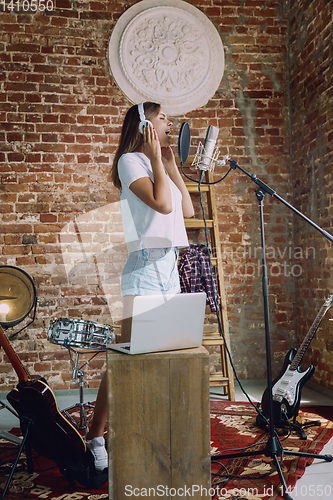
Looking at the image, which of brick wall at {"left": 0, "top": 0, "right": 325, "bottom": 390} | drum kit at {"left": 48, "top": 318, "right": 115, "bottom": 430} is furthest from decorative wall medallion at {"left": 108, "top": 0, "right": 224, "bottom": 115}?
drum kit at {"left": 48, "top": 318, "right": 115, "bottom": 430}

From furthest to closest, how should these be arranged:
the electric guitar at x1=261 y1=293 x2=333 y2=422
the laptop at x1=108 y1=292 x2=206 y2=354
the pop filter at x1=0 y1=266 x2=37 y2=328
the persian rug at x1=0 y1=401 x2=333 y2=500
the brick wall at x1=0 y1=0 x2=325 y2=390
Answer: the brick wall at x1=0 y1=0 x2=325 y2=390 < the pop filter at x1=0 y1=266 x2=37 y2=328 < the electric guitar at x1=261 y1=293 x2=333 y2=422 < the persian rug at x1=0 y1=401 x2=333 y2=500 < the laptop at x1=108 y1=292 x2=206 y2=354

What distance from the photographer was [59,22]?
3377mm

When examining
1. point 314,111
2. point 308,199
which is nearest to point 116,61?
point 314,111

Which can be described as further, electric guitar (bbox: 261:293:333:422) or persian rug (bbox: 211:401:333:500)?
electric guitar (bbox: 261:293:333:422)

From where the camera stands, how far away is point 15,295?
2586 mm

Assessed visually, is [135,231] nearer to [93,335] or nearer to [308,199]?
[93,335]

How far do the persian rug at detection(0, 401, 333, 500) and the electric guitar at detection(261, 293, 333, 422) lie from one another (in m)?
0.13

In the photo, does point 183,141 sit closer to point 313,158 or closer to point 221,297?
point 221,297

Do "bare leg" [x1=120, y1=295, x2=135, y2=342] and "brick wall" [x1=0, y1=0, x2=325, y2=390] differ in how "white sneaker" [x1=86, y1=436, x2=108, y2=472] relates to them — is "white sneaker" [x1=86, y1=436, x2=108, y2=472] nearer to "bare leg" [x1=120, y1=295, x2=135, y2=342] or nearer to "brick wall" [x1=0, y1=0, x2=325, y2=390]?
A: "bare leg" [x1=120, y1=295, x2=135, y2=342]

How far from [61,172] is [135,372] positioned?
244 centimetres

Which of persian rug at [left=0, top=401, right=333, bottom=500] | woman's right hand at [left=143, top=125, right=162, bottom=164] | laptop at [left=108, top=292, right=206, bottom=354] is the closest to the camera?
laptop at [left=108, top=292, right=206, bottom=354]

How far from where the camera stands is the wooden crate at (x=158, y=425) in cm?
124

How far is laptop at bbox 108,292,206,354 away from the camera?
121cm

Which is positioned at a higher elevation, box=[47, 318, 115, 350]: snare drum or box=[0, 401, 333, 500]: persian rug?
box=[47, 318, 115, 350]: snare drum
